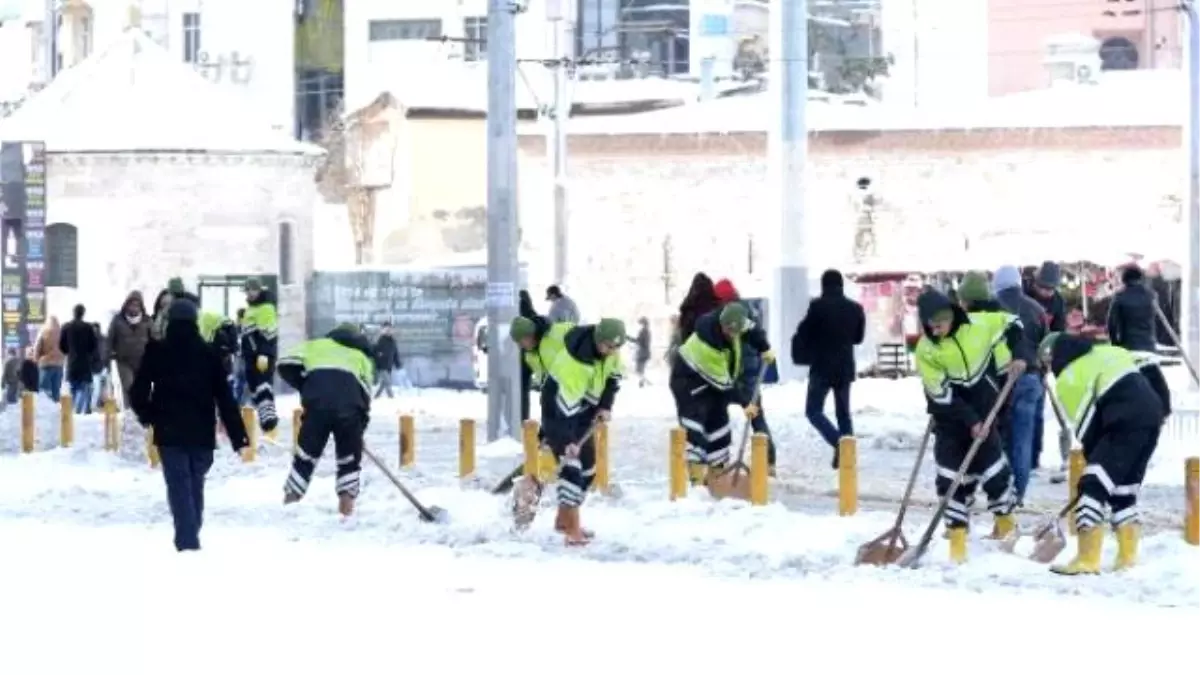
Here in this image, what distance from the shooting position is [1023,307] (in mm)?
23516

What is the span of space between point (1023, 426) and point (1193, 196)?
1963 cm

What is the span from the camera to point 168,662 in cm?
1426

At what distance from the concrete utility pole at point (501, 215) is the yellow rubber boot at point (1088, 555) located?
45.5ft

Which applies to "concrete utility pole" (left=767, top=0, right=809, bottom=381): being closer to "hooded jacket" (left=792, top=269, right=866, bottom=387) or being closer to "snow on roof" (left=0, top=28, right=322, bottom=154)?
"snow on roof" (left=0, top=28, right=322, bottom=154)

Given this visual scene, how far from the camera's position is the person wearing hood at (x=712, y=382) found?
904 inches

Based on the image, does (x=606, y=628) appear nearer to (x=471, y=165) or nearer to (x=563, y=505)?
(x=563, y=505)

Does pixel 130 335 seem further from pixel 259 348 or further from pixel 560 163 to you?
pixel 560 163

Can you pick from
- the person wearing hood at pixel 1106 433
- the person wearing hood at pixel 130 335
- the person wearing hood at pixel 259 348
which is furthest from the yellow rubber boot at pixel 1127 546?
the person wearing hood at pixel 130 335

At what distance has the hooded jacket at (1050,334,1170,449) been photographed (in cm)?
1778

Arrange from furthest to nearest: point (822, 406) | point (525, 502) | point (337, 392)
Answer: point (822, 406)
point (337, 392)
point (525, 502)

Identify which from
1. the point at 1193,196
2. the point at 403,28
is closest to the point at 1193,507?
the point at 1193,196

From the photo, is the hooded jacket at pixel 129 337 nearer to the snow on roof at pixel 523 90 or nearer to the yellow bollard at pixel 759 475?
the yellow bollard at pixel 759 475

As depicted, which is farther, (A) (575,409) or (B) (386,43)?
A: (B) (386,43)

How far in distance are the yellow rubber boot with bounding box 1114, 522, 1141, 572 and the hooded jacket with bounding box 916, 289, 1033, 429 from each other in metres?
1.18
